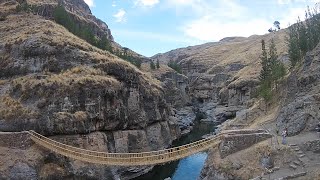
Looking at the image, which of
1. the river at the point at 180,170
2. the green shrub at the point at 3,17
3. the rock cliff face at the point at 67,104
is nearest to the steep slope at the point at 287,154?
the river at the point at 180,170

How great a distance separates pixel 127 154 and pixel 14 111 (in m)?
16.4

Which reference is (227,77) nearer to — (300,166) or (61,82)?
(61,82)

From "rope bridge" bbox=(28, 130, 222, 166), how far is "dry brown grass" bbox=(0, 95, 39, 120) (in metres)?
3.87

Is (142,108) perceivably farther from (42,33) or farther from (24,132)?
(24,132)

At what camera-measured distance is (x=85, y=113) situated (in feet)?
161

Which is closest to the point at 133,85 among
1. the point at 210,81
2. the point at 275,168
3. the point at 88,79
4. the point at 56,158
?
the point at 88,79

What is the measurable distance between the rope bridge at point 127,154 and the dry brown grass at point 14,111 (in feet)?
12.7

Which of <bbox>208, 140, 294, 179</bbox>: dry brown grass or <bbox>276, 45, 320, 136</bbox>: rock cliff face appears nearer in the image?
<bbox>208, 140, 294, 179</bbox>: dry brown grass

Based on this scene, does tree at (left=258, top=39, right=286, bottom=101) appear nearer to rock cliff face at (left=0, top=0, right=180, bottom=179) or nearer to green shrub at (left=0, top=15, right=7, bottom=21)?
rock cliff face at (left=0, top=0, right=180, bottom=179)

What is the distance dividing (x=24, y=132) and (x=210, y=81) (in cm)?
11074

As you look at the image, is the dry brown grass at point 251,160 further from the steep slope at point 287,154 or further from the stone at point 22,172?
the stone at point 22,172

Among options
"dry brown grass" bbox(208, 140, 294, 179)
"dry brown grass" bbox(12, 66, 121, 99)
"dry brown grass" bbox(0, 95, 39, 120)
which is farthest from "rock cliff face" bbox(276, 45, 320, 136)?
"dry brown grass" bbox(0, 95, 39, 120)

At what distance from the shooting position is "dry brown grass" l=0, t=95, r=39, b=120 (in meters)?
46.3

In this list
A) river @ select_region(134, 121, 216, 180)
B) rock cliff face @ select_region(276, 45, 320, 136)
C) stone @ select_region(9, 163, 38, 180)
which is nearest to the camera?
rock cliff face @ select_region(276, 45, 320, 136)
